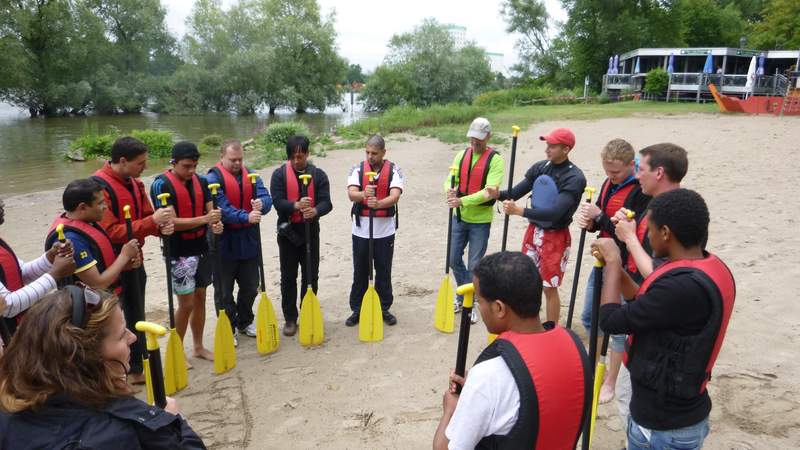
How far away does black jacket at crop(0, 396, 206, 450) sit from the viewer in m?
1.50

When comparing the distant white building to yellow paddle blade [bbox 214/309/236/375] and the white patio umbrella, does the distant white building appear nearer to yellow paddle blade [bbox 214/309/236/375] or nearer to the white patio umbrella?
the white patio umbrella

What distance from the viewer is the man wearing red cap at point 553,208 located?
14.3ft

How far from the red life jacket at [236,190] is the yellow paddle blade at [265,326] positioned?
711mm

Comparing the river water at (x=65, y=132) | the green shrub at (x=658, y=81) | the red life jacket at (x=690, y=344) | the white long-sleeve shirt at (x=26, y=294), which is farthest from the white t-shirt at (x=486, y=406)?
the green shrub at (x=658, y=81)

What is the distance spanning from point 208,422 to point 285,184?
7.21 feet

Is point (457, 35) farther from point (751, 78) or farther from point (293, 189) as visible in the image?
point (293, 189)

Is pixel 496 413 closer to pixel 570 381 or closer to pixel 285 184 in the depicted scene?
pixel 570 381

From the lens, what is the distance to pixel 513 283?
1891mm

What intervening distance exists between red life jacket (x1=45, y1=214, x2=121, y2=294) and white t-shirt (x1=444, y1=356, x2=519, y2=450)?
9.32ft

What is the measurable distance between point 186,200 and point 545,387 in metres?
3.54

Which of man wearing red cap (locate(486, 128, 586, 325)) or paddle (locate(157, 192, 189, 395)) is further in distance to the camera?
man wearing red cap (locate(486, 128, 586, 325))

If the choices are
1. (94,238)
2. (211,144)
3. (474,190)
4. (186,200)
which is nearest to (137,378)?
(94,238)

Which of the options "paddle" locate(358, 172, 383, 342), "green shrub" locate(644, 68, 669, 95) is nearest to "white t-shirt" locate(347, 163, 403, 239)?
"paddle" locate(358, 172, 383, 342)

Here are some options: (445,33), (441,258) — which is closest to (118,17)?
(445,33)
